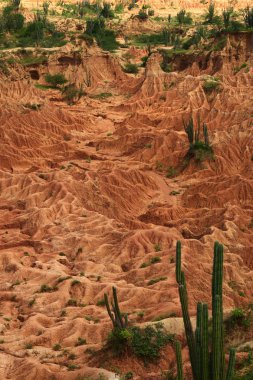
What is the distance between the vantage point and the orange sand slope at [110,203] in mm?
22953

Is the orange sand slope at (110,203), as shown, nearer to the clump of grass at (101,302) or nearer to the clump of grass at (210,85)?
the clump of grass at (101,302)

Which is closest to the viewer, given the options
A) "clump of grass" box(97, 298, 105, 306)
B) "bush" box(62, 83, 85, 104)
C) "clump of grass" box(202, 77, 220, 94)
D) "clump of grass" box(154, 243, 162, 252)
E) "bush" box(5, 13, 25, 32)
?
"clump of grass" box(97, 298, 105, 306)

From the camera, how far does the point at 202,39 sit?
73562 mm

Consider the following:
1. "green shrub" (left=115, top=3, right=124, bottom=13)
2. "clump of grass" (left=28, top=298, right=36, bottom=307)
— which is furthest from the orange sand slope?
"green shrub" (left=115, top=3, right=124, bottom=13)

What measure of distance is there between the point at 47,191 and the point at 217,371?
24275mm

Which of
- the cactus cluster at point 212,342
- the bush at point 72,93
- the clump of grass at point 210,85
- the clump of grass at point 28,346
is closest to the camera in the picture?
the cactus cluster at point 212,342

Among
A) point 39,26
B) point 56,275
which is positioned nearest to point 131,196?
point 56,275

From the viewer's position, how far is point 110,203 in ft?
117

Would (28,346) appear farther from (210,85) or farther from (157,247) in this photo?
(210,85)

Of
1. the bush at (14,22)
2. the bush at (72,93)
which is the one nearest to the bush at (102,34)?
the bush at (14,22)

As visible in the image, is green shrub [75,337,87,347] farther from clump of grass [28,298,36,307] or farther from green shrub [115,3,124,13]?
green shrub [115,3,124,13]

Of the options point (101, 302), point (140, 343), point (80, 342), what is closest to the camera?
point (140, 343)

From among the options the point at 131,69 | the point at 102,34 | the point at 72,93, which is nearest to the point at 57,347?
the point at 72,93

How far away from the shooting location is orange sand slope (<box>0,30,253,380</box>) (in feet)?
75.3
